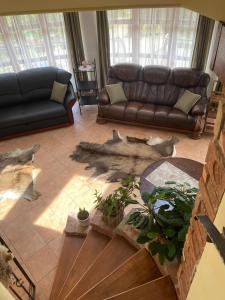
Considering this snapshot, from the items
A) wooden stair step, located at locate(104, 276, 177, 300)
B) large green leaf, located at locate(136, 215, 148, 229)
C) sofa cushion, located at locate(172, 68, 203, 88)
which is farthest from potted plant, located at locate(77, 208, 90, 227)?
sofa cushion, located at locate(172, 68, 203, 88)

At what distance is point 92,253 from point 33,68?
4324 millimetres

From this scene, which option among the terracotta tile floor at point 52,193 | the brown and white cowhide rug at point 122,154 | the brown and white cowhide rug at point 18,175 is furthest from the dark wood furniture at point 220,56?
the brown and white cowhide rug at point 18,175

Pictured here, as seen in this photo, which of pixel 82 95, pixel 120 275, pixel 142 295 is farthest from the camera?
pixel 82 95

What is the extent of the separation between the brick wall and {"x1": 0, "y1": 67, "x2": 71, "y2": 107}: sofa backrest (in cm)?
456

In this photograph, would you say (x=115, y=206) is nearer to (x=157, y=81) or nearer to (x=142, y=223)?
(x=142, y=223)

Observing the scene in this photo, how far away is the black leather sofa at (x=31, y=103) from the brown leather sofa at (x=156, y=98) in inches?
32.8

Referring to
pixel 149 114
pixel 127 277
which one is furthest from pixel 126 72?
pixel 127 277

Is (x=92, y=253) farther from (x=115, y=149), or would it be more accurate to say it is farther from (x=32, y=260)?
(x=115, y=149)

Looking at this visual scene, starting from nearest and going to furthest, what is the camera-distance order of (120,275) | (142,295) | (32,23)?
(142,295) → (120,275) → (32,23)

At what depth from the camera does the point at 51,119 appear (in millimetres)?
4801

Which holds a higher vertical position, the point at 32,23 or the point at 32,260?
the point at 32,23

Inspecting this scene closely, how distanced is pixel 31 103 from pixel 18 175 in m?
1.83

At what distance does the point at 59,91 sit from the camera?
Answer: 4.98 meters

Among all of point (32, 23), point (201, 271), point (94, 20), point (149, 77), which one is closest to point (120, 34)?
point (94, 20)
